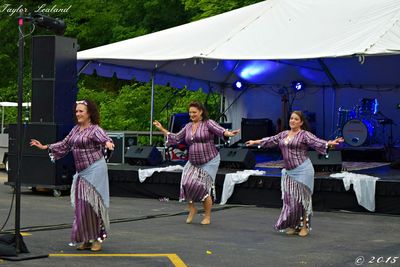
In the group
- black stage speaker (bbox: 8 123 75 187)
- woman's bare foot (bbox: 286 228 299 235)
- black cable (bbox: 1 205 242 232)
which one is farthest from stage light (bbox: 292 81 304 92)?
woman's bare foot (bbox: 286 228 299 235)

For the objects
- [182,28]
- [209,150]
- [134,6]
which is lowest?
[209,150]

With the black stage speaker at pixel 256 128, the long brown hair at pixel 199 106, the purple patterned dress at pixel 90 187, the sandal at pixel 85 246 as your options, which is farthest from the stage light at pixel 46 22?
the black stage speaker at pixel 256 128

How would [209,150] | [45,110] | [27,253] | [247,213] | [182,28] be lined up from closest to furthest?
[27,253] → [209,150] → [247,213] → [45,110] → [182,28]

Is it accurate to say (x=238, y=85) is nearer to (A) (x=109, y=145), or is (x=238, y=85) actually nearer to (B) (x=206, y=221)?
(B) (x=206, y=221)

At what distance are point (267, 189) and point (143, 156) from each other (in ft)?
10.8

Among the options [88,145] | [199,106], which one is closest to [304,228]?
[199,106]

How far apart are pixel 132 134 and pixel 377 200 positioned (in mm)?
7621

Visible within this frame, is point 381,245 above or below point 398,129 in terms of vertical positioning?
below

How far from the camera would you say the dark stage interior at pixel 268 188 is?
13.7 metres

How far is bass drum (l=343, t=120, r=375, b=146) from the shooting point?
1959cm

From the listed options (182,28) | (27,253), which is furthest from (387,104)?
(27,253)

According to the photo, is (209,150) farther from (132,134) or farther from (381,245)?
(132,134)

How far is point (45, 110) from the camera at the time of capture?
1557cm

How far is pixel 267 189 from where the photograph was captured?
14727mm
